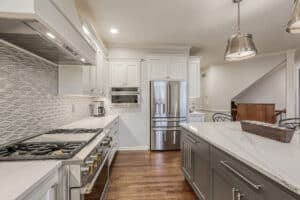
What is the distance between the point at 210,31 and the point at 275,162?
3280 millimetres

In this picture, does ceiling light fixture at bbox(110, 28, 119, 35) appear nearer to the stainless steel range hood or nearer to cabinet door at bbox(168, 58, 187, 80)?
cabinet door at bbox(168, 58, 187, 80)

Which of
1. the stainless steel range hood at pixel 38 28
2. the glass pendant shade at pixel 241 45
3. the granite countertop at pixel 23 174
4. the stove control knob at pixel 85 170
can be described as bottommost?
the stove control knob at pixel 85 170

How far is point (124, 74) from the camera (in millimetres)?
4723

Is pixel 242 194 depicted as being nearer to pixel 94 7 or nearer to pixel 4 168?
pixel 4 168

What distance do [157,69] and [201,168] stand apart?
3.00 m

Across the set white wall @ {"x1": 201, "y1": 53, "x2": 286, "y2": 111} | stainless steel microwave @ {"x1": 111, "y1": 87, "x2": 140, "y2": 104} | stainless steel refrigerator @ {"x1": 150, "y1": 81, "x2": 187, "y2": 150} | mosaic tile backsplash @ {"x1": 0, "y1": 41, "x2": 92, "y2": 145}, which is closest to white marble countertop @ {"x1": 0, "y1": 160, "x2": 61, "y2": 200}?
mosaic tile backsplash @ {"x1": 0, "y1": 41, "x2": 92, "y2": 145}

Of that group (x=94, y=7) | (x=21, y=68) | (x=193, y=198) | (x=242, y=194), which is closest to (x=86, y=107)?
(x=94, y=7)

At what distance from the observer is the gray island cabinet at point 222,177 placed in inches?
43.1

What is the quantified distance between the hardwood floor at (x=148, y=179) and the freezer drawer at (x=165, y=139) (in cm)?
37

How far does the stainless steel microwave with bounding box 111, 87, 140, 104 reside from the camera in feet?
15.4

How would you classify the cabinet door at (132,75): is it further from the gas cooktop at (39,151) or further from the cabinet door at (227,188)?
the cabinet door at (227,188)

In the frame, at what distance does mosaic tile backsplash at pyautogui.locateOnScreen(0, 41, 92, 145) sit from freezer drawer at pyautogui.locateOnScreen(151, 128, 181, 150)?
100.0 inches

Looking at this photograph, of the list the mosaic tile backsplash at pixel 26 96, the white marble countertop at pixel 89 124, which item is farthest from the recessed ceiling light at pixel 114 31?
the white marble countertop at pixel 89 124

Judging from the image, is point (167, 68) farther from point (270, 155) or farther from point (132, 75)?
point (270, 155)
